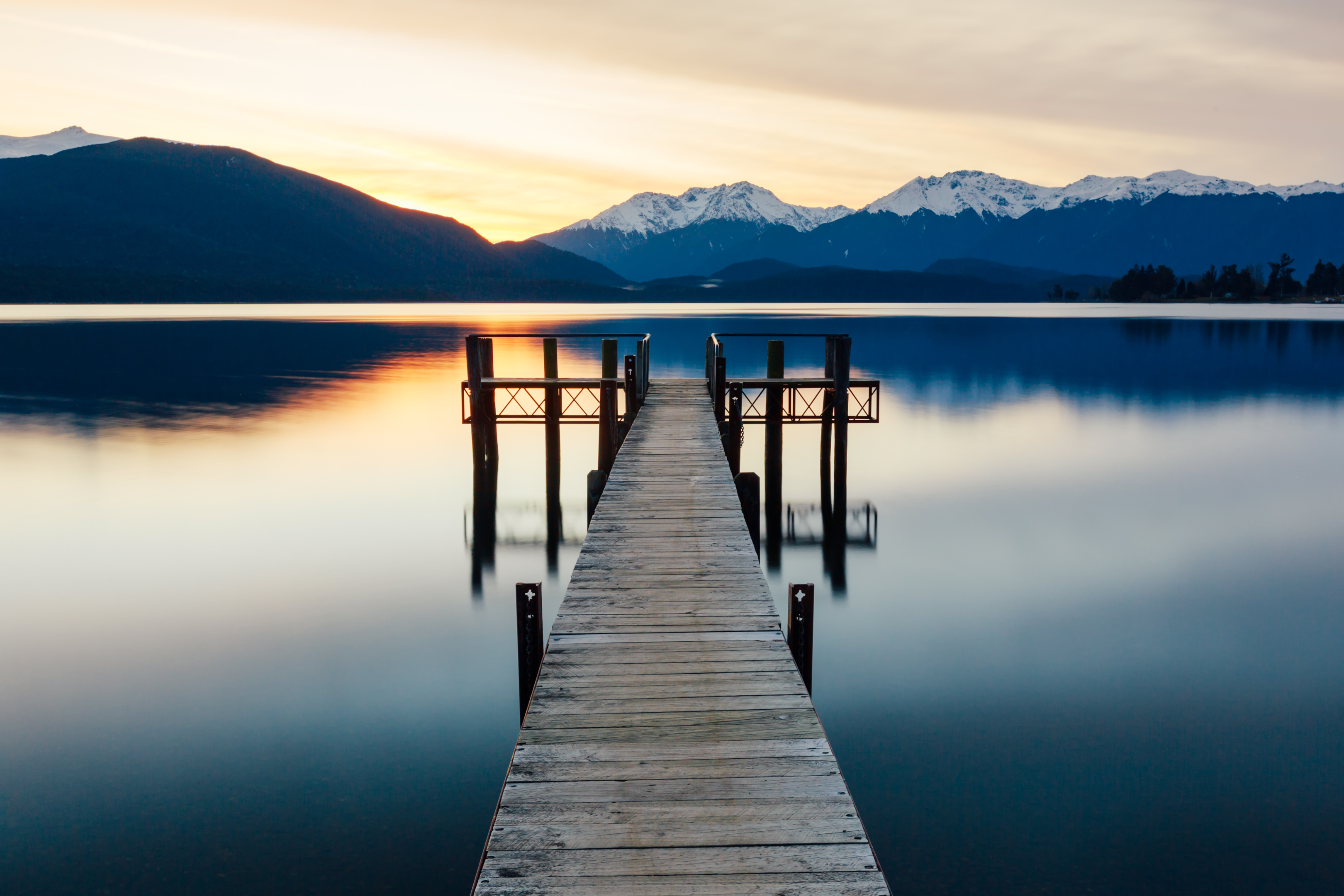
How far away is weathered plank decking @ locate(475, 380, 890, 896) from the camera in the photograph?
5172mm

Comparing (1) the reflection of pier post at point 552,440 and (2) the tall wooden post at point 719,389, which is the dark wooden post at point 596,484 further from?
(1) the reflection of pier post at point 552,440

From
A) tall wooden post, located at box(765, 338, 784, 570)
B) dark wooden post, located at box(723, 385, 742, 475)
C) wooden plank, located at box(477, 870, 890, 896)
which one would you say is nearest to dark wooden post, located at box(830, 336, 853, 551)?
tall wooden post, located at box(765, 338, 784, 570)

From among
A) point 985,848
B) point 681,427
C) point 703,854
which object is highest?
point 681,427

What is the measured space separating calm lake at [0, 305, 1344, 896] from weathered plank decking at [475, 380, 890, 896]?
2662 mm

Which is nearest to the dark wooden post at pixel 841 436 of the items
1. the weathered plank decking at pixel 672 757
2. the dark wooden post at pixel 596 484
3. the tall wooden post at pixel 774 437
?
the tall wooden post at pixel 774 437

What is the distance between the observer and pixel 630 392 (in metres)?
19.2

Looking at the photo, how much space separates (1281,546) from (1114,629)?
828 cm

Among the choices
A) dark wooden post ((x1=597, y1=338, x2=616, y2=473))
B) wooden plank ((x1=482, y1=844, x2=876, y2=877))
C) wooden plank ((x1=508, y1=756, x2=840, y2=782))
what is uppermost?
dark wooden post ((x1=597, y1=338, x2=616, y2=473))

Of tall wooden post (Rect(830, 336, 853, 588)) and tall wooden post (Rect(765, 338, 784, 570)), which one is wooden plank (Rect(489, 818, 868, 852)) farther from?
tall wooden post (Rect(765, 338, 784, 570))

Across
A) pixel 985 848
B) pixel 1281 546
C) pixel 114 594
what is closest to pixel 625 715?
pixel 985 848

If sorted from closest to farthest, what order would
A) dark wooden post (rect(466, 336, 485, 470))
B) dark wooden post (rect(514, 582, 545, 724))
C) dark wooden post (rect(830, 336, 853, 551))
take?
dark wooden post (rect(514, 582, 545, 724)) → dark wooden post (rect(830, 336, 853, 551)) → dark wooden post (rect(466, 336, 485, 470))

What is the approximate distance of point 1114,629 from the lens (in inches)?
592

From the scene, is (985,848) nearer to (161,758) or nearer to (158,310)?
(161,758)

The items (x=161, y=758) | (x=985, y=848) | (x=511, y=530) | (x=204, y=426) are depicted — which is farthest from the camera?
(x=204, y=426)
